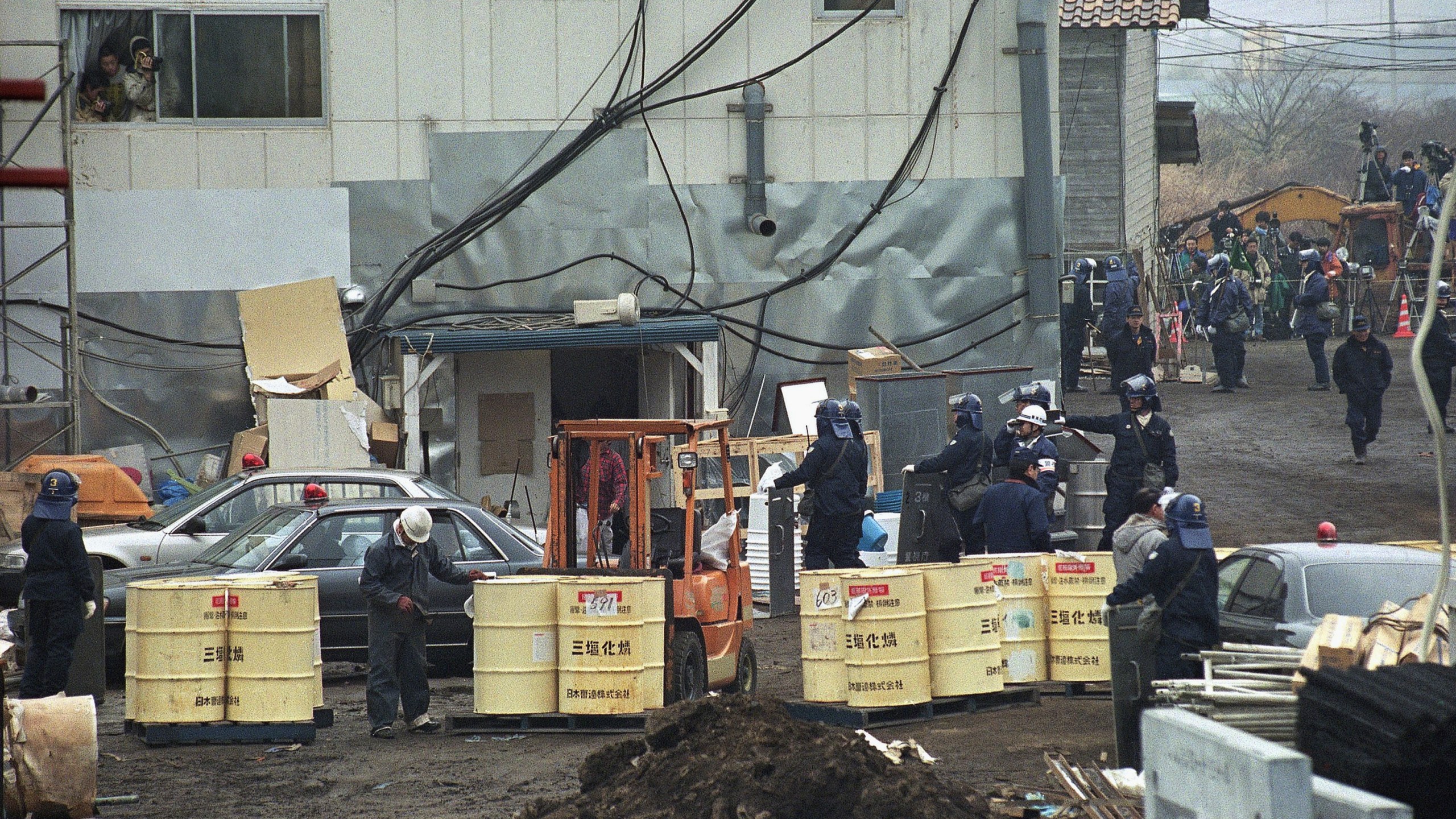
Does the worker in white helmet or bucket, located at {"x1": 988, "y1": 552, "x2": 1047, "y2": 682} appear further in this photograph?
bucket, located at {"x1": 988, "y1": 552, "x2": 1047, "y2": 682}

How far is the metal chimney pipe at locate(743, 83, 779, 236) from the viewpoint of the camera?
18.0 meters

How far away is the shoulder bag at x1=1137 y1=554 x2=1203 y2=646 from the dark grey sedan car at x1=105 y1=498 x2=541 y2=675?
16.8 feet

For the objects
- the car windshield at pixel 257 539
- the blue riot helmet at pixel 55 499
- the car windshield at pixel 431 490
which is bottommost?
the car windshield at pixel 257 539

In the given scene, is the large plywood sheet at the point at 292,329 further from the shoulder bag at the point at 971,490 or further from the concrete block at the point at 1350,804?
the concrete block at the point at 1350,804

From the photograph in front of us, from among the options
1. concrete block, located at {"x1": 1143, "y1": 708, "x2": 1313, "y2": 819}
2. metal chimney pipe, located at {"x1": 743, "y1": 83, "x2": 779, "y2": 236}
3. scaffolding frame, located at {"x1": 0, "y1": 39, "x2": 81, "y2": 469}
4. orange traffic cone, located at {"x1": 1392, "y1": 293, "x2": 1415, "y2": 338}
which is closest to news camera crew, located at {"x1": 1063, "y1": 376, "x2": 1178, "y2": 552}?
metal chimney pipe, located at {"x1": 743, "y1": 83, "x2": 779, "y2": 236}

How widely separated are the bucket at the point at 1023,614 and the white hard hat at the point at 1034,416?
2965 millimetres

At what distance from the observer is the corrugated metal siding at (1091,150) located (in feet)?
102

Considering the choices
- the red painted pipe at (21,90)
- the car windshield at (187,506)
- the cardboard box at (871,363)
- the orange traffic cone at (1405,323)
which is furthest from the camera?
the orange traffic cone at (1405,323)

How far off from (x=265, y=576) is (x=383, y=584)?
0.75 meters


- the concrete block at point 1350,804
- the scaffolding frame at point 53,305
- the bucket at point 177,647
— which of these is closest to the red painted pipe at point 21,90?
the concrete block at point 1350,804

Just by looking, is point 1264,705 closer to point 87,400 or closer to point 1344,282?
point 87,400

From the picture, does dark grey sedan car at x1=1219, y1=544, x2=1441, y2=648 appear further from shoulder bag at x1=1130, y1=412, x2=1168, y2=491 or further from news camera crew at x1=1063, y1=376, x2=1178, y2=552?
news camera crew at x1=1063, y1=376, x2=1178, y2=552

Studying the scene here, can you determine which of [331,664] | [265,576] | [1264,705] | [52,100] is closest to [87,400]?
[52,100]

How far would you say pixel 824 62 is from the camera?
59.8 feet
